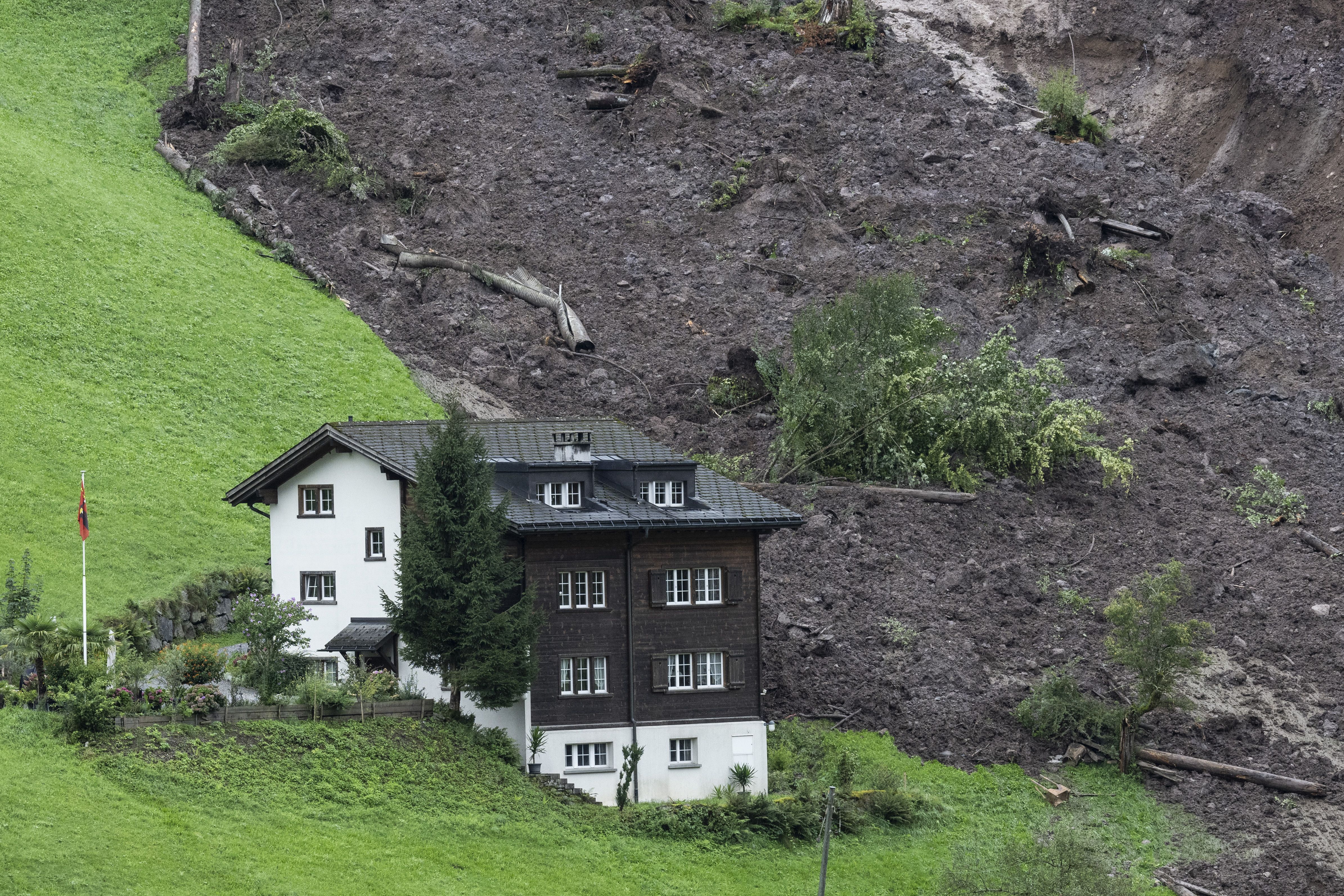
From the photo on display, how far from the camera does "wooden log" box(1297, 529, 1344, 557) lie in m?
52.9

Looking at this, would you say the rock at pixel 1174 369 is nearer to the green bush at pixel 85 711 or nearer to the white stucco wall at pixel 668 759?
the white stucco wall at pixel 668 759

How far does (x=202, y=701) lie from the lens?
122 feet

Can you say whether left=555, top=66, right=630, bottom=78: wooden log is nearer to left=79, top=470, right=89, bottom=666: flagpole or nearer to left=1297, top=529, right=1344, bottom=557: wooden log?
left=79, top=470, right=89, bottom=666: flagpole

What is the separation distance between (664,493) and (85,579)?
→ 1374 centimetres

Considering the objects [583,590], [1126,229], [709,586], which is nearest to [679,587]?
[709,586]

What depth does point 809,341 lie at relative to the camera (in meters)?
57.1

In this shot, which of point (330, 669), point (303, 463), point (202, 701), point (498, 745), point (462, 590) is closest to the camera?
point (202, 701)

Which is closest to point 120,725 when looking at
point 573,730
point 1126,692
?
point 573,730

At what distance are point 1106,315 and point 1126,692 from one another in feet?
77.5

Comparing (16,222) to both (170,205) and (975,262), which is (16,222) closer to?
(170,205)

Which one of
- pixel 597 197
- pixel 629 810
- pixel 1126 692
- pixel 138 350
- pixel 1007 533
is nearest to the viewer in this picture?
pixel 629 810

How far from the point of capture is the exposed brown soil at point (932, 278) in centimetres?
4750

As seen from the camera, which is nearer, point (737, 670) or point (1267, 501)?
point (737, 670)

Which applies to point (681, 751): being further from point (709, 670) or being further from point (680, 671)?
point (709, 670)
